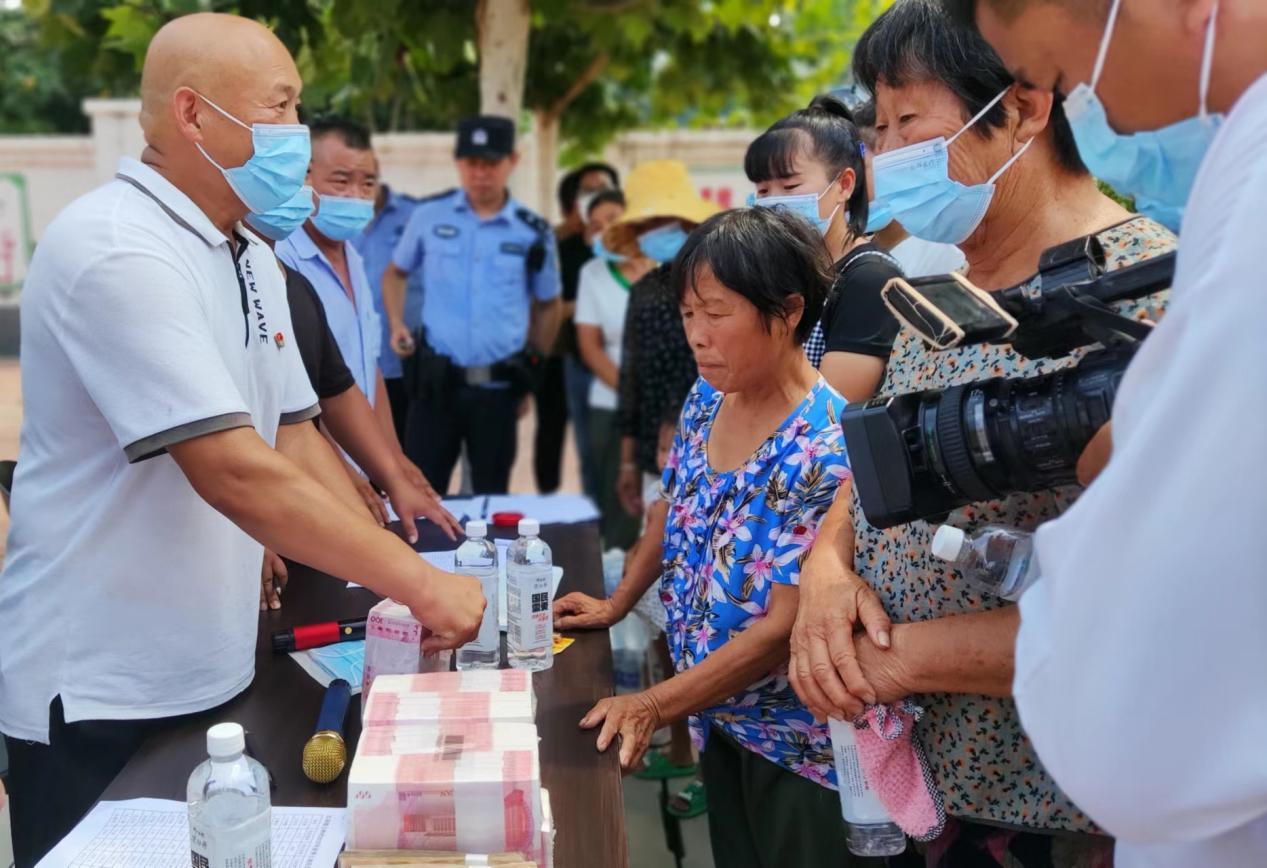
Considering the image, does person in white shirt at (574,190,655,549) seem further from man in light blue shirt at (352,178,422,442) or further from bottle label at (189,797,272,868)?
bottle label at (189,797,272,868)

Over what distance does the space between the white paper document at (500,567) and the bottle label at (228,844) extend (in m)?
0.91

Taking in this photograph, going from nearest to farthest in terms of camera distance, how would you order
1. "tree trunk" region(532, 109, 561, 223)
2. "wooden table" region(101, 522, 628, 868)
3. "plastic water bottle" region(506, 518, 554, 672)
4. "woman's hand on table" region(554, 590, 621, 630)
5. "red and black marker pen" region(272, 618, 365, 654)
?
"wooden table" region(101, 522, 628, 868)
"plastic water bottle" region(506, 518, 554, 672)
"red and black marker pen" region(272, 618, 365, 654)
"woman's hand on table" region(554, 590, 621, 630)
"tree trunk" region(532, 109, 561, 223)

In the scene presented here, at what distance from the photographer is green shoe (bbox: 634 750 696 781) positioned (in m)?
3.57

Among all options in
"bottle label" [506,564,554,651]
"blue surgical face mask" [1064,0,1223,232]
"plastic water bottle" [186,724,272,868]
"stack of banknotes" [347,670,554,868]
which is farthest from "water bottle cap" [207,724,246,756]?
"blue surgical face mask" [1064,0,1223,232]

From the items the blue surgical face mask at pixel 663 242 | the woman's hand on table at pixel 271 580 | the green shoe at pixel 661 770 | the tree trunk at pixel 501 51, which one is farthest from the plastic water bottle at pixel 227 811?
the tree trunk at pixel 501 51

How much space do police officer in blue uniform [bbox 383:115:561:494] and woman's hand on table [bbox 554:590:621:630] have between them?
9.52 ft

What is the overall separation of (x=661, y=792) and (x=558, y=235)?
3.72 metres

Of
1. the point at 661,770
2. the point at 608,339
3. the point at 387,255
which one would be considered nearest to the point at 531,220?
the point at 608,339

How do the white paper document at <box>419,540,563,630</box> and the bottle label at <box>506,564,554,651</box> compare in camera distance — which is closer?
the bottle label at <box>506,564,554,651</box>

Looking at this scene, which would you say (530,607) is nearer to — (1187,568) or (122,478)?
(122,478)

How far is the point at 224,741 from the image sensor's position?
3.92 ft

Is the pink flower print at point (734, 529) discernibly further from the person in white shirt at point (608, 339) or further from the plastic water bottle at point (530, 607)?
the person in white shirt at point (608, 339)

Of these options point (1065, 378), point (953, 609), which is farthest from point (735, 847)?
point (1065, 378)

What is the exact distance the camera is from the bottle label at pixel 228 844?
1162 mm
